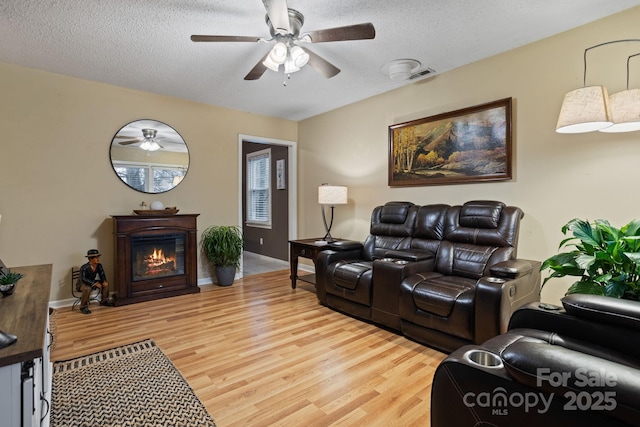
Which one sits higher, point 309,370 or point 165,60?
point 165,60

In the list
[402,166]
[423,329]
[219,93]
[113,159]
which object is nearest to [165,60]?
[219,93]

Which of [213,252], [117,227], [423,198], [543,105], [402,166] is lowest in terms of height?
[213,252]

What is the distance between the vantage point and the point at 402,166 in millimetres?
3934

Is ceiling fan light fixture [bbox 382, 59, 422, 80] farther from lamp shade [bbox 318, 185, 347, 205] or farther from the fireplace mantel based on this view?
the fireplace mantel

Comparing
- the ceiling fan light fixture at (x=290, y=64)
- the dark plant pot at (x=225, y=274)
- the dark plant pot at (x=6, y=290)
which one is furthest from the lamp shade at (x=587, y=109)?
the dark plant pot at (x=225, y=274)

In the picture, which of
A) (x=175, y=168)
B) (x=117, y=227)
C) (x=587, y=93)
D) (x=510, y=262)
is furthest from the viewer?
(x=175, y=168)

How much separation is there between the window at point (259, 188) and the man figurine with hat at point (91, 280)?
321 cm

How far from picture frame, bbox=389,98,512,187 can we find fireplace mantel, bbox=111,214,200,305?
2.75 metres

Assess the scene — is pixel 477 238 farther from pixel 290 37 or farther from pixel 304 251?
pixel 290 37

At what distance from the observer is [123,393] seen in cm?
194

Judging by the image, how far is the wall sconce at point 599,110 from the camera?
6.52 ft

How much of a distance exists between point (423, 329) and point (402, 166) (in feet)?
6.72

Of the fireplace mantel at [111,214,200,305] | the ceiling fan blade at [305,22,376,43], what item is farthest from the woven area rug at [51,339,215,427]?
the ceiling fan blade at [305,22,376,43]

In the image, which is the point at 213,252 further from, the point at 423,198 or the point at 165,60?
the point at 423,198
